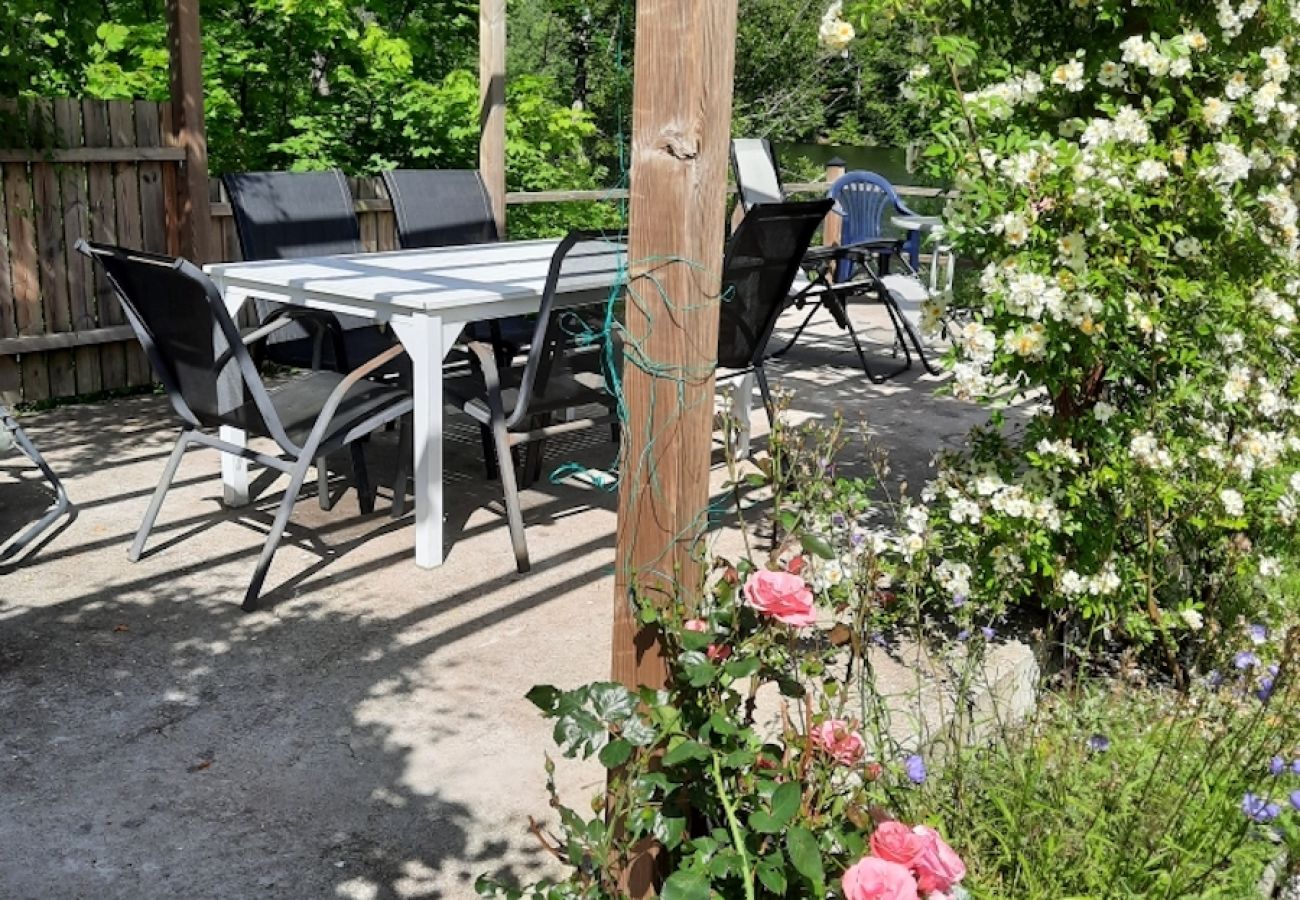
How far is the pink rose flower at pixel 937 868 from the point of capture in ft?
5.53

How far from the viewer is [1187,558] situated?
11.7ft

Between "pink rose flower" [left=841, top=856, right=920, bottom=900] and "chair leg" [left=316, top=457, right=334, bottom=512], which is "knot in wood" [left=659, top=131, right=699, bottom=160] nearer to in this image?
"pink rose flower" [left=841, top=856, right=920, bottom=900]

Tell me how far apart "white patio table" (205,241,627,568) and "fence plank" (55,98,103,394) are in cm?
185

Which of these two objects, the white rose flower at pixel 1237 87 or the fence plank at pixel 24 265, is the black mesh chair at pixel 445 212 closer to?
the fence plank at pixel 24 265

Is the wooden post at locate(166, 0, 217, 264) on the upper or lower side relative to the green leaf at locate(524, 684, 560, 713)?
upper

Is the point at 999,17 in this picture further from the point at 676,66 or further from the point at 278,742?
the point at 278,742

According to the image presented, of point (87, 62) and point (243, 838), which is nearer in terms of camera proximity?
point (243, 838)

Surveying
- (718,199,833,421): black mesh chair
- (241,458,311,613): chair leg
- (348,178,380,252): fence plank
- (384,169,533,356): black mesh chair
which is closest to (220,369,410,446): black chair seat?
(241,458,311,613): chair leg

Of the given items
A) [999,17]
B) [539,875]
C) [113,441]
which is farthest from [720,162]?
[113,441]

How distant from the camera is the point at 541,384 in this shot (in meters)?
4.28

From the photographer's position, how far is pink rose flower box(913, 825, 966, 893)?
5.53 feet

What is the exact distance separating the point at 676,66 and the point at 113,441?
165 inches

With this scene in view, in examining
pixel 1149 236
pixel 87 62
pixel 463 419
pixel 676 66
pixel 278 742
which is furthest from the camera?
pixel 87 62

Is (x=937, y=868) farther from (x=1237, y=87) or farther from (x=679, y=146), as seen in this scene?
(x=1237, y=87)
